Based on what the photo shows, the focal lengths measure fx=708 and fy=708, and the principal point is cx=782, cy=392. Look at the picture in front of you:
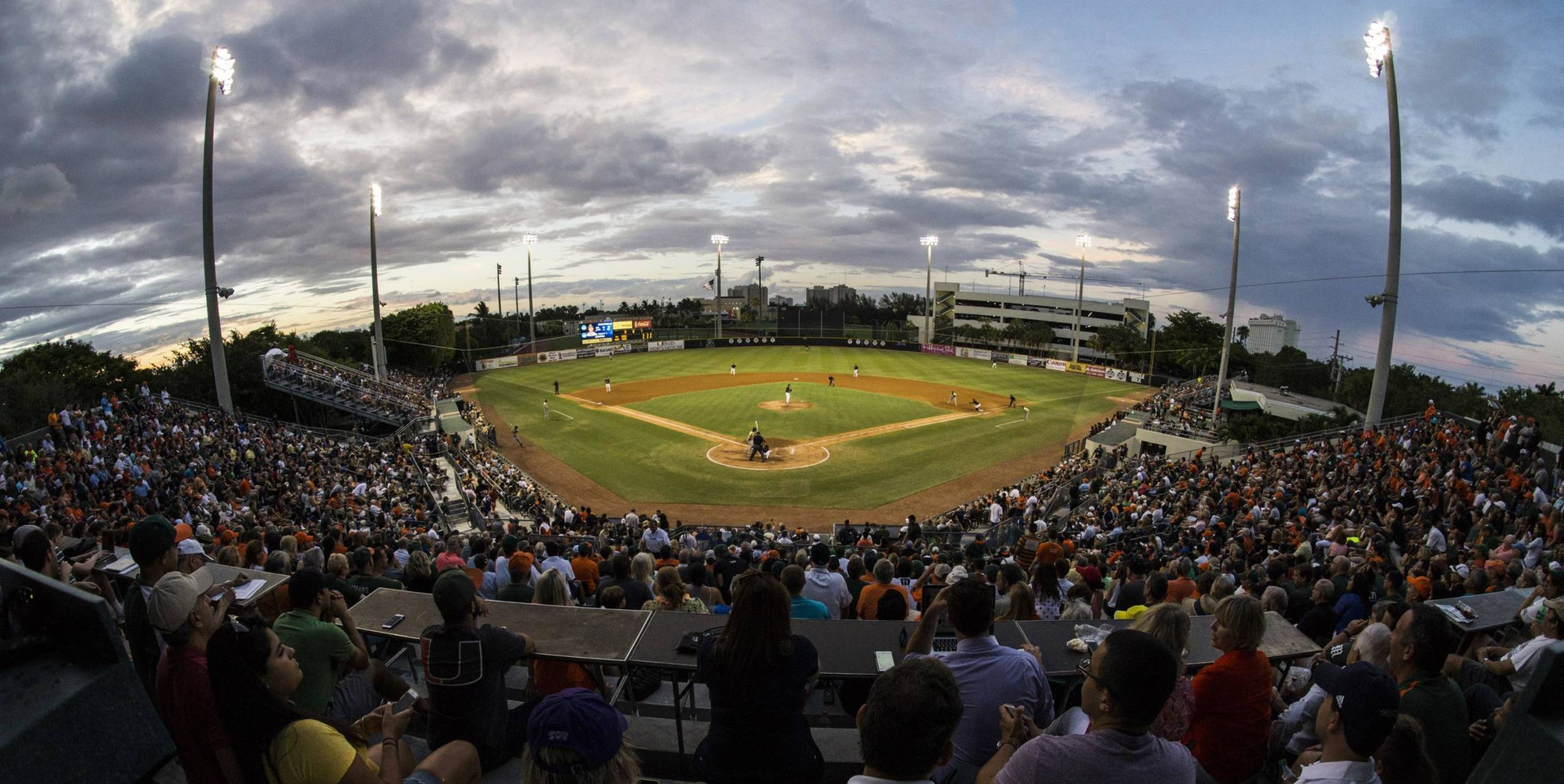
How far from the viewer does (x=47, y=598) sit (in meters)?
2.57

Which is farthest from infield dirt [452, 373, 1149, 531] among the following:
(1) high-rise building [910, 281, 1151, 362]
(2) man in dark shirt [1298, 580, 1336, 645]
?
(1) high-rise building [910, 281, 1151, 362]

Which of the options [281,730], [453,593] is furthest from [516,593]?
[281,730]

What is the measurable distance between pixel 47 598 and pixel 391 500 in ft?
67.9

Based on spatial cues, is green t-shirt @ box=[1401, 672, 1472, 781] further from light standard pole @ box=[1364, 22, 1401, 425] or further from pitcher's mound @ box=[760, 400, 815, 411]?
pitcher's mound @ box=[760, 400, 815, 411]

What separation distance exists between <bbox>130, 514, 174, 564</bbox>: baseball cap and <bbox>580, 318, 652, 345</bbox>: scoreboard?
77497mm

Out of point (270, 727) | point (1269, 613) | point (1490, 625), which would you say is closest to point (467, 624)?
point (270, 727)

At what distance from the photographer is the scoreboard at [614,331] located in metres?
80.4

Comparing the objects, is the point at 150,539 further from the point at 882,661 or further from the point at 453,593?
the point at 882,661

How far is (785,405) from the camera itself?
4319 cm

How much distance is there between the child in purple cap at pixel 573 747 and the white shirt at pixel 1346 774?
3176mm

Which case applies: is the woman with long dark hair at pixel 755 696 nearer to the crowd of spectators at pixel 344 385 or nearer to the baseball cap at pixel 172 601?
the baseball cap at pixel 172 601

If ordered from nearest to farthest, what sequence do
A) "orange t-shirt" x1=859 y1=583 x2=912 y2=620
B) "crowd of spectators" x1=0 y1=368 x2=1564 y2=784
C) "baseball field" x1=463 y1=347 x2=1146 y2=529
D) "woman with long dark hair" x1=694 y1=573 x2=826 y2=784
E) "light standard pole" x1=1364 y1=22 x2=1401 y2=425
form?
"crowd of spectators" x1=0 y1=368 x2=1564 y2=784
"woman with long dark hair" x1=694 y1=573 x2=826 y2=784
"orange t-shirt" x1=859 y1=583 x2=912 y2=620
"light standard pole" x1=1364 y1=22 x2=1401 y2=425
"baseball field" x1=463 y1=347 x2=1146 y2=529

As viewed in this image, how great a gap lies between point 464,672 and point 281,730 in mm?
834

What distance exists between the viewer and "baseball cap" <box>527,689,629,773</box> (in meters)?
2.39
